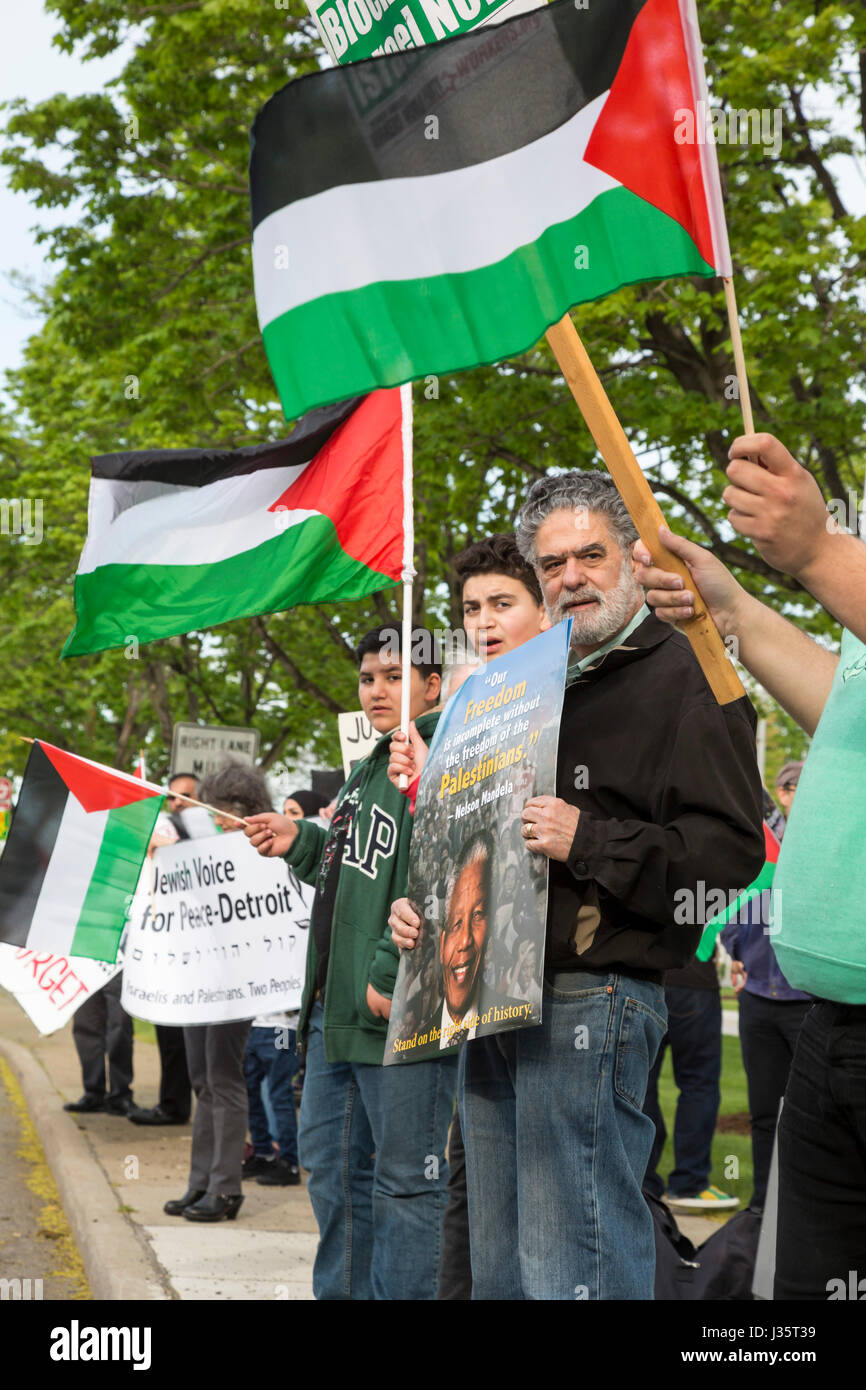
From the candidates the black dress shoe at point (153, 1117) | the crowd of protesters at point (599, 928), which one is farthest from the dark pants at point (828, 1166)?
the black dress shoe at point (153, 1117)

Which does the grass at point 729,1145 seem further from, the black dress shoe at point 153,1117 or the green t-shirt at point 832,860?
the green t-shirt at point 832,860

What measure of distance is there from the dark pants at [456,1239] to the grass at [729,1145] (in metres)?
3.28

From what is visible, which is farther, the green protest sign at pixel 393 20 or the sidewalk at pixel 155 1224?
the sidewalk at pixel 155 1224

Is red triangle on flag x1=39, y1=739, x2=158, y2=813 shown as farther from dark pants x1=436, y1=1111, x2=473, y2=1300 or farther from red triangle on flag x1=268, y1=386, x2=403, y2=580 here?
dark pants x1=436, y1=1111, x2=473, y2=1300

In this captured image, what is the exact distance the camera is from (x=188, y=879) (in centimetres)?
755

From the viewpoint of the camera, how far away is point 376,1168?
4273mm

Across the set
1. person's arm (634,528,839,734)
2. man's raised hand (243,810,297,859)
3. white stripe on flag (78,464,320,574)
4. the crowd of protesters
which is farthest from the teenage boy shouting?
white stripe on flag (78,464,320,574)

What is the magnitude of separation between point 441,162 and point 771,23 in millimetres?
8005

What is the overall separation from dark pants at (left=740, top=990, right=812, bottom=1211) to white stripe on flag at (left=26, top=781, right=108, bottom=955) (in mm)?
3008

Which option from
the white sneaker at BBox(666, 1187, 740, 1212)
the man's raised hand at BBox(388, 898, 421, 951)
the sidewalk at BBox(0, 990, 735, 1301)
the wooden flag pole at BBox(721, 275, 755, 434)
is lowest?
the white sneaker at BBox(666, 1187, 740, 1212)

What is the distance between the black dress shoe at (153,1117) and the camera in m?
9.94

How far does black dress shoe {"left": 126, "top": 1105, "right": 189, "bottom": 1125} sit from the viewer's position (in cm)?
994

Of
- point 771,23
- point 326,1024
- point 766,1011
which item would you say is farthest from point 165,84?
point 326,1024

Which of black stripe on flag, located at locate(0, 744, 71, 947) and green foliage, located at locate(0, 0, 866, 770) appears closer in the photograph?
black stripe on flag, located at locate(0, 744, 71, 947)
